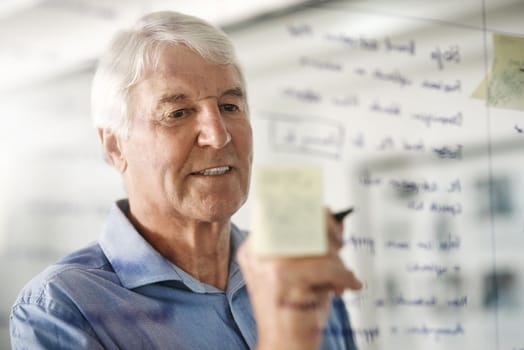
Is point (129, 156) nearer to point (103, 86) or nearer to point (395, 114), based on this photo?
point (103, 86)

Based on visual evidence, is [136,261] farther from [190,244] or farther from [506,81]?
[506,81]

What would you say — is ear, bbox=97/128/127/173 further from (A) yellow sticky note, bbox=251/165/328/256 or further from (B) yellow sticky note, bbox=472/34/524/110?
(B) yellow sticky note, bbox=472/34/524/110

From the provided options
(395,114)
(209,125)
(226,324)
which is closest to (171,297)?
(226,324)

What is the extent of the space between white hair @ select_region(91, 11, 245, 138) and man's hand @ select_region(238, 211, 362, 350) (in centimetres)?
26

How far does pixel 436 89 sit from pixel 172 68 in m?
0.35

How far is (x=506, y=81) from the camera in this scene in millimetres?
742

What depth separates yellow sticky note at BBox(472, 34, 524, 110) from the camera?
2.43 feet

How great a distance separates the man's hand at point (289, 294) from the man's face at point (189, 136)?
0.17 meters

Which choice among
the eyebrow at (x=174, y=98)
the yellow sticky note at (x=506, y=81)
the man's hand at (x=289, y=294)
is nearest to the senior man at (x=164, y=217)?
the eyebrow at (x=174, y=98)

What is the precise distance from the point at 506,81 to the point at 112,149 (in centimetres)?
50

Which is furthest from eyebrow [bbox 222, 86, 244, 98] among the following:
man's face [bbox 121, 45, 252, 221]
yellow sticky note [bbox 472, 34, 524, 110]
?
yellow sticky note [bbox 472, 34, 524, 110]

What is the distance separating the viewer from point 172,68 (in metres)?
0.60

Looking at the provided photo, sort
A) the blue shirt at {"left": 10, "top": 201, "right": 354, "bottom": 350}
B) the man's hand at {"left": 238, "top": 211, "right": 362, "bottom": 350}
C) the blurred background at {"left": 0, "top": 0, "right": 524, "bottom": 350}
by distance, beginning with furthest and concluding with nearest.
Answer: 1. the blurred background at {"left": 0, "top": 0, "right": 524, "bottom": 350}
2. the blue shirt at {"left": 10, "top": 201, "right": 354, "bottom": 350}
3. the man's hand at {"left": 238, "top": 211, "right": 362, "bottom": 350}

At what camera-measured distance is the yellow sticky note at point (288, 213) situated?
1.43ft
